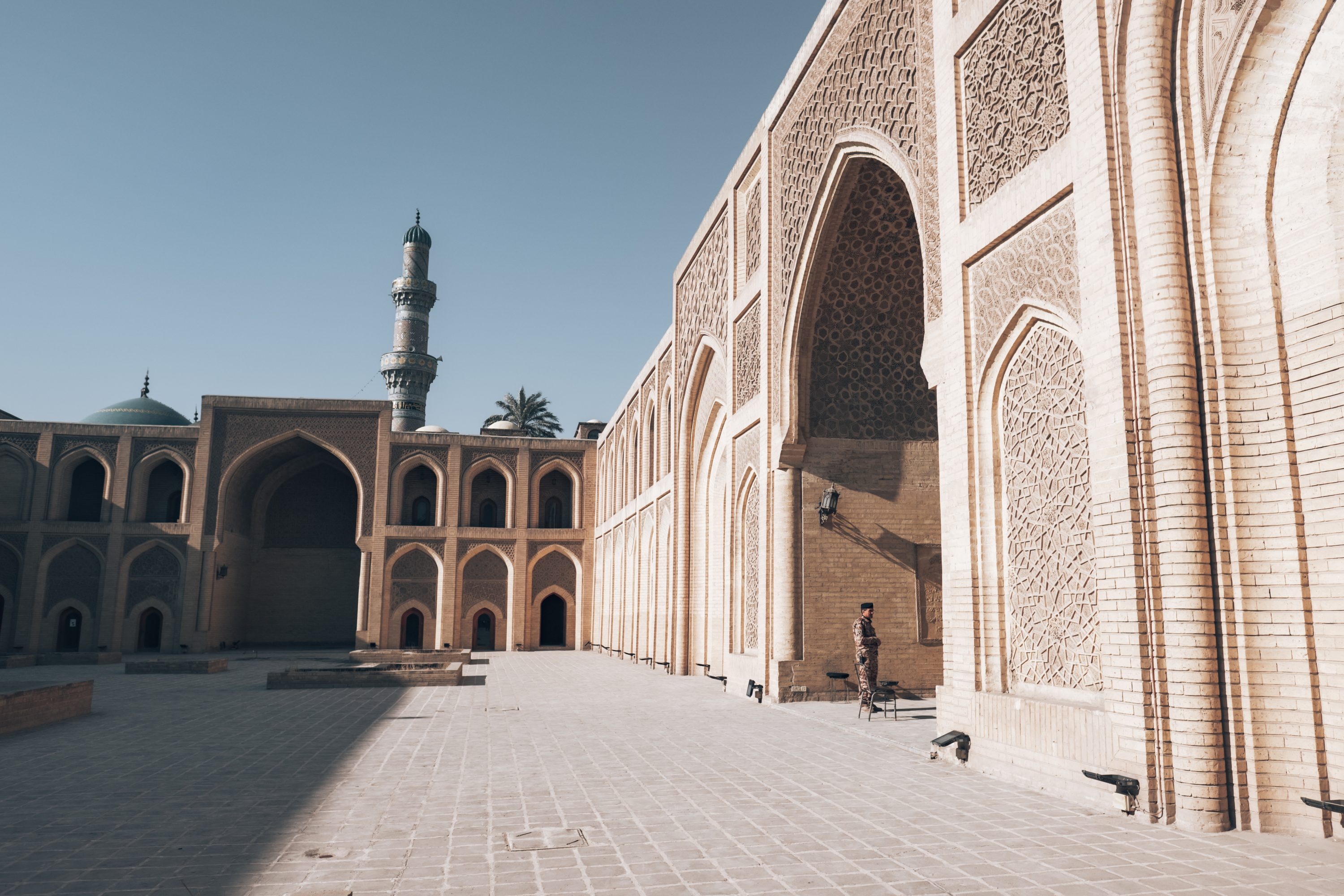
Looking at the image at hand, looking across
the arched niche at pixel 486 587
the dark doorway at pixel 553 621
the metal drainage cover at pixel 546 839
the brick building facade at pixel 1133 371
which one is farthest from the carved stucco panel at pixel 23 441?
the metal drainage cover at pixel 546 839

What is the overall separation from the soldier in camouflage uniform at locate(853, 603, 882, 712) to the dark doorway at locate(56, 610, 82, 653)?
23.4 meters

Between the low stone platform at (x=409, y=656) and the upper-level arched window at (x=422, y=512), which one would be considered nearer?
the low stone platform at (x=409, y=656)

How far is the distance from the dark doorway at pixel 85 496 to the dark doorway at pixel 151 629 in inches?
118

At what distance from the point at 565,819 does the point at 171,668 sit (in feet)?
45.8

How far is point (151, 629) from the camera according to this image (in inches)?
1009

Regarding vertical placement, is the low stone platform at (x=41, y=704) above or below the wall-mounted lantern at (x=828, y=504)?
below

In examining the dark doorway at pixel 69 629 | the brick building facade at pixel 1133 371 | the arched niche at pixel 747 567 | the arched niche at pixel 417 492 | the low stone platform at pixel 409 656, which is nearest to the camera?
the brick building facade at pixel 1133 371

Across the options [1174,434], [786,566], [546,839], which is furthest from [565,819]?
[786,566]

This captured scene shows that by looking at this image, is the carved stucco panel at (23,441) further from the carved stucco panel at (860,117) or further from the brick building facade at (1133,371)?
the brick building facade at (1133,371)

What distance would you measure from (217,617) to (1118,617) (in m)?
25.4

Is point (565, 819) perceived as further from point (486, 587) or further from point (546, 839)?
point (486, 587)

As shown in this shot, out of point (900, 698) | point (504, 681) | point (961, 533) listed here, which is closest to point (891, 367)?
point (900, 698)

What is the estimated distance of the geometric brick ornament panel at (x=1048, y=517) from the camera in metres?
5.38

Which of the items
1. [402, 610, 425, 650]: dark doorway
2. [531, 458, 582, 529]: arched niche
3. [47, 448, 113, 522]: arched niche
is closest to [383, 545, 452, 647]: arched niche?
[402, 610, 425, 650]: dark doorway
